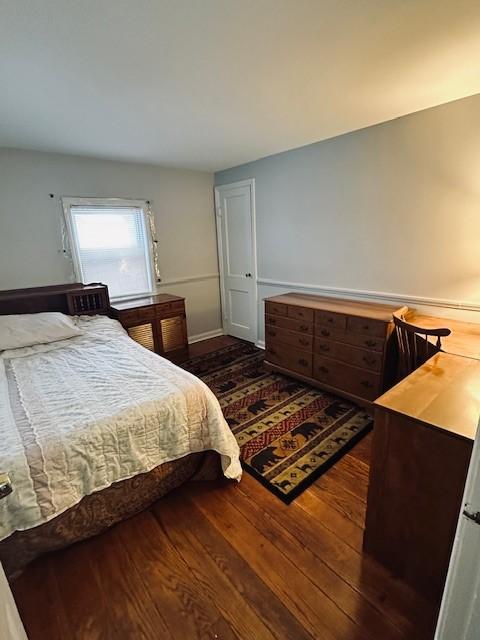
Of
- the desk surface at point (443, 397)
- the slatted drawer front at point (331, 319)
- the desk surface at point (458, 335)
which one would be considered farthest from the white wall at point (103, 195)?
the desk surface at point (443, 397)

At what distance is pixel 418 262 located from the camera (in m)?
2.54

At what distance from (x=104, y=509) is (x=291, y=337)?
6.89ft

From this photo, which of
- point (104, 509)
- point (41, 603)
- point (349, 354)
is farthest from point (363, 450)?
point (41, 603)

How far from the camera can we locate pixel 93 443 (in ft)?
4.79

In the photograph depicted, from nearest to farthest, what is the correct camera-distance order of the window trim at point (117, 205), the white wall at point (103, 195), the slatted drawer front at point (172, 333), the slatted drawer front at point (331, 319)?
the slatted drawer front at point (331, 319), the white wall at point (103, 195), the window trim at point (117, 205), the slatted drawer front at point (172, 333)

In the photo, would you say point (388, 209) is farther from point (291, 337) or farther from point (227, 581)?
point (227, 581)

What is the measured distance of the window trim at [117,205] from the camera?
10.6ft

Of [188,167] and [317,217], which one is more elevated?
[188,167]

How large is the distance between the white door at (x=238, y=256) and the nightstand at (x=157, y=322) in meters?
0.98

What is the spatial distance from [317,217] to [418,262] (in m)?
1.11

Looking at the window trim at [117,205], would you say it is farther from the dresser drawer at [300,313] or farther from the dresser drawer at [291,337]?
the dresser drawer at [300,313]

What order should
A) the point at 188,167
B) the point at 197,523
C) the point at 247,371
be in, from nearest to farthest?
the point at 197,523 → the point at 247,371 → the point at 188,167

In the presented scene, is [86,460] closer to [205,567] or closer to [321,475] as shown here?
[205,567]

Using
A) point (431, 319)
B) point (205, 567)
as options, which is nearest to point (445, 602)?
point (205, 567)
